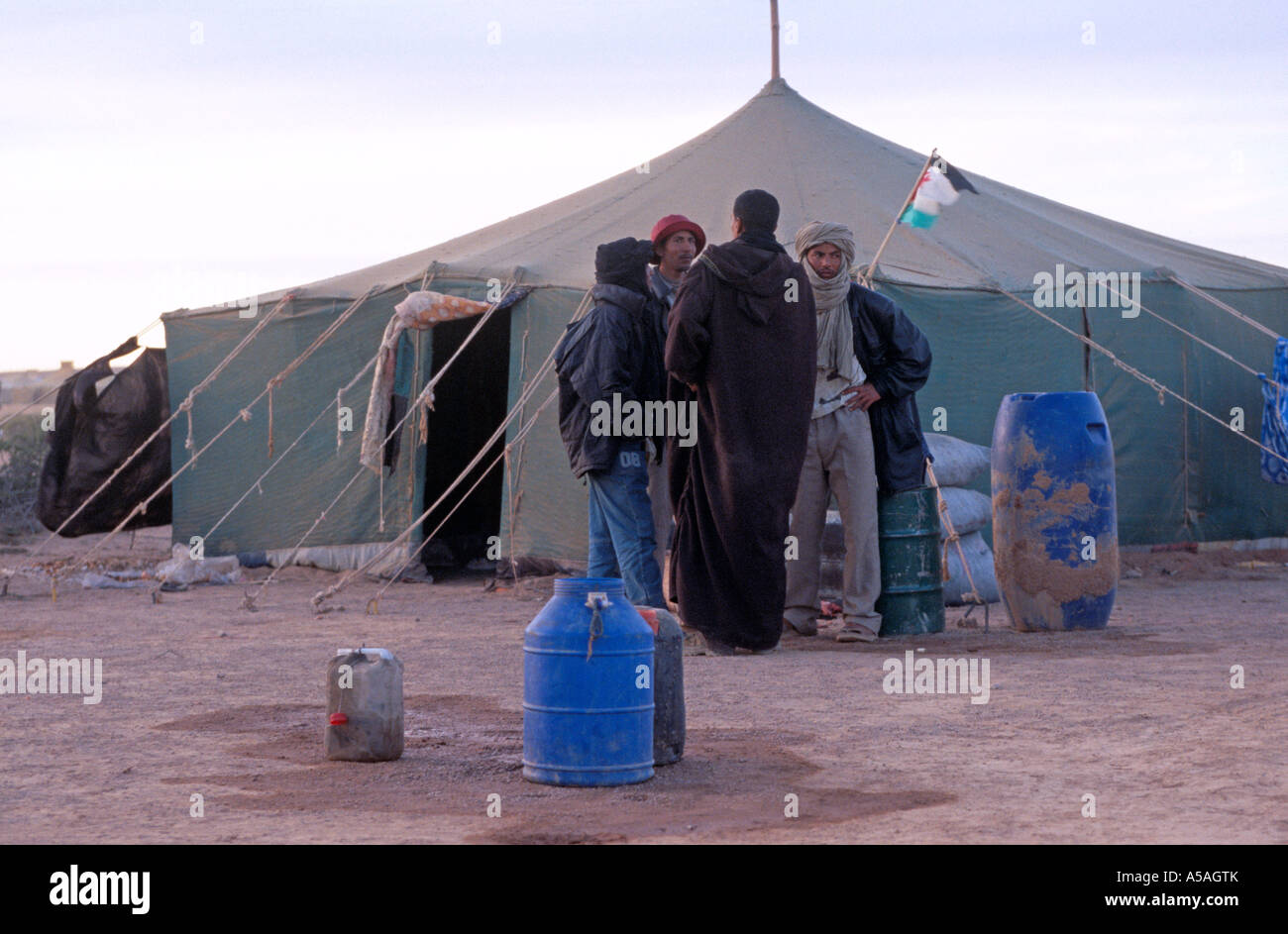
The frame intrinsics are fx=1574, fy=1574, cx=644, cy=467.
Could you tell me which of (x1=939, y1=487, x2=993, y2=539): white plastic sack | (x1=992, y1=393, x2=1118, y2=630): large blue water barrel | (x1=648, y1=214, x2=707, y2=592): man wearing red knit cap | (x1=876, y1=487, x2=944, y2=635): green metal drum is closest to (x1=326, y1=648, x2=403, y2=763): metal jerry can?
(x1=648, y1=214, x2=707, y2=592): man wearing red knit cap

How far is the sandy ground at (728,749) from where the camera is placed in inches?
142

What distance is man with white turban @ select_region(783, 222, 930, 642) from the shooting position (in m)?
7.04

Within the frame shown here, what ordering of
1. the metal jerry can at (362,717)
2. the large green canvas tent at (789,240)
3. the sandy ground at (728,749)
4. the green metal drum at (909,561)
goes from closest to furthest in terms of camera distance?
the sandy ground at (728,749)
the metal jerry can at (362,717)
the green metal drum at (909,561)
the large green canvas tent at (789,240)

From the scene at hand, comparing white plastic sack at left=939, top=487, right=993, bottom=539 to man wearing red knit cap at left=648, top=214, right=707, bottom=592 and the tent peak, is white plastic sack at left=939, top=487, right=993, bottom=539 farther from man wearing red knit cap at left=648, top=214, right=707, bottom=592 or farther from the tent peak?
the tent peak

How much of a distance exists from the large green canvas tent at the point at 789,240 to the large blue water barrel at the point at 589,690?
609 cm

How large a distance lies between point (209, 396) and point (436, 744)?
25.1ft

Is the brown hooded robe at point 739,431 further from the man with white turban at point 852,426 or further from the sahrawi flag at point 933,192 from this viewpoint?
the sahrawi flag at point 933,192

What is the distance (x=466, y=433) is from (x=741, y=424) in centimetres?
653

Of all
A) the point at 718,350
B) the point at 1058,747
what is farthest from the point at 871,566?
the point at 1058,747

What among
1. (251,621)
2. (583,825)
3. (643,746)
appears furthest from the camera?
(251,621)

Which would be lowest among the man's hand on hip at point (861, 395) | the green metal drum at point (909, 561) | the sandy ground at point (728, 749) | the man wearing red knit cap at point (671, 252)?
the sandy ground at point (728, 749)

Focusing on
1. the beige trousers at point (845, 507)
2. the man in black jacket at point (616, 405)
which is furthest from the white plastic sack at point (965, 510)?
the man in black jacket at point (616, 405)
